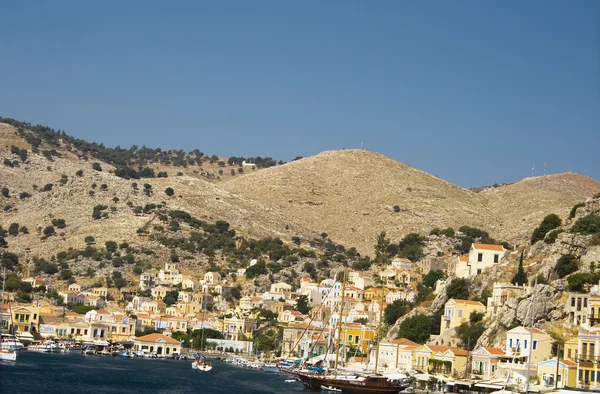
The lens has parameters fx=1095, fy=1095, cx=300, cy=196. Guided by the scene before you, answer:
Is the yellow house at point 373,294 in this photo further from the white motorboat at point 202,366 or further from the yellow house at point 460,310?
the yellow house at point 460,310

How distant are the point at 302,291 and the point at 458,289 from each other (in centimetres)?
5889

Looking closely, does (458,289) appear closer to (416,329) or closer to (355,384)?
(416,329)

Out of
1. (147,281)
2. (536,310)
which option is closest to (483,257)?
(536,310)

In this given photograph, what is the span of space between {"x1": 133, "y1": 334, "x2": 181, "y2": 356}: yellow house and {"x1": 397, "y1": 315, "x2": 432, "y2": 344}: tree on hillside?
37.5 m

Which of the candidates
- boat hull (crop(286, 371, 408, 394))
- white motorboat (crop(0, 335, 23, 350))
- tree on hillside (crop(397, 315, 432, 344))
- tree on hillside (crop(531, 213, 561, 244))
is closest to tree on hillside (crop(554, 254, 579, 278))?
boat hull (crop(286, 371, 408, 394))

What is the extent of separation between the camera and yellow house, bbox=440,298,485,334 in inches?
3487

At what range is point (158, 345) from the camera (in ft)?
416

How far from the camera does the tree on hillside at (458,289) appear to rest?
310 ft

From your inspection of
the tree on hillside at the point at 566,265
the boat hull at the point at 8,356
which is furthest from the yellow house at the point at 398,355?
the boat hull at the point at 8,356

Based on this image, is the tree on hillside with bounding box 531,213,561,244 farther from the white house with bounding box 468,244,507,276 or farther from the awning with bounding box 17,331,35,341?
the awning with bounding box 17,331,35,341

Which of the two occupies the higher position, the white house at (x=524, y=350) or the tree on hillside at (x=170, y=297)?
the tree on hillside at (x=170, y=297)

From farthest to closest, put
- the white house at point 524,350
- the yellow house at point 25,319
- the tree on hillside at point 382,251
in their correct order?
the tree on hillside at point 382,251, the yellow house at point 25,319, the white house at point 524,350

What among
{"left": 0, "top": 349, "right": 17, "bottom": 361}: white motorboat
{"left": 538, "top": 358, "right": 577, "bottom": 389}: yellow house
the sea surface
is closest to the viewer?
{"left": 538, "top": 358, "right": 577, "bottom": 389}: yellow house

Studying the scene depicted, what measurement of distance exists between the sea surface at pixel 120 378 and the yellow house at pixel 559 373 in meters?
18.6
